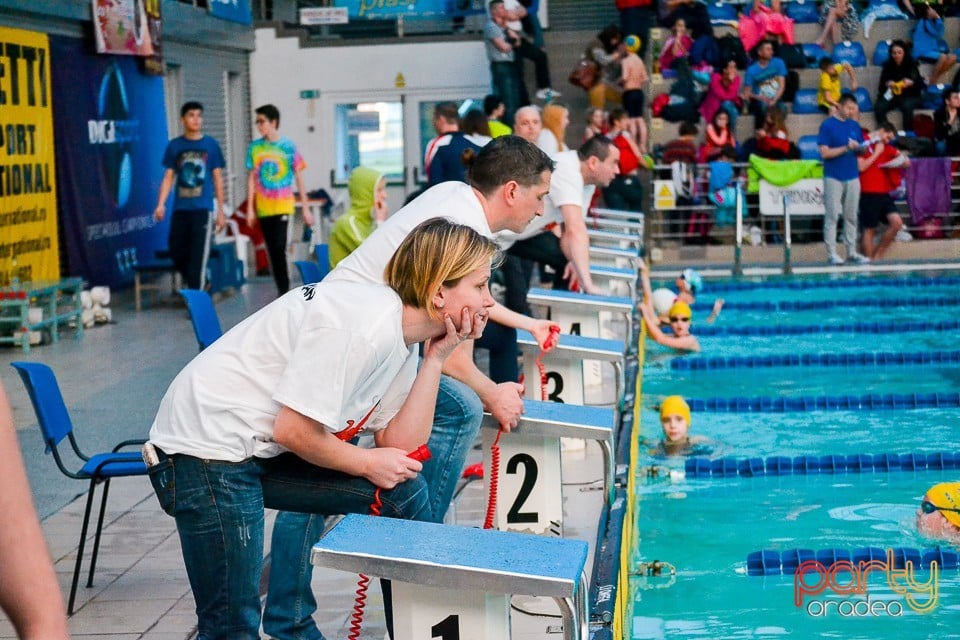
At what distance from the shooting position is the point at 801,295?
13844 millimetres

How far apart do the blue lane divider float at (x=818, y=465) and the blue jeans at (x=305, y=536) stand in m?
3.47

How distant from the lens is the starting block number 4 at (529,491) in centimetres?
513

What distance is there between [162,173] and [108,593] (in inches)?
492

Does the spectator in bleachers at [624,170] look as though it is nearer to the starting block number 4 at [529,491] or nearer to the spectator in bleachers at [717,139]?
the spectator in bleachers at [717,139]

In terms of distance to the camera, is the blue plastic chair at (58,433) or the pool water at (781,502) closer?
the blue plastic chair at (58,433)

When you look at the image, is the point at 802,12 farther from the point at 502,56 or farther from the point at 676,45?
the point at 502,56

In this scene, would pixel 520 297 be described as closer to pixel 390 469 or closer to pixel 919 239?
pixel 390 469

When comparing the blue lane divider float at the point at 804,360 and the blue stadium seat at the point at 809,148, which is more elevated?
the blue stadium seat at the point at 809,148

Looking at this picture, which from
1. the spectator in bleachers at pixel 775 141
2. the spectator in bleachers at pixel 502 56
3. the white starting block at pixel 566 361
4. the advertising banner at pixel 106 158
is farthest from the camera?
the spectator in bleachers at pixel 502 56

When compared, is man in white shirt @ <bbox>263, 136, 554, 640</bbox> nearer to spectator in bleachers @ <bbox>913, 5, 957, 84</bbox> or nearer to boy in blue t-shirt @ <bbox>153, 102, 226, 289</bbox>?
boy in blue t-shirt @ <bbox>153, 102, 226, 289</bbox>

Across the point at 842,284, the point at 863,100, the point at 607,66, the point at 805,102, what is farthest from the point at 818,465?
the point at 607,66

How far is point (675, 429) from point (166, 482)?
463cm

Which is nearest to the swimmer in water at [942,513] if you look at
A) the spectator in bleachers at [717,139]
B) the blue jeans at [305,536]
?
the blue jeans at [305,536]

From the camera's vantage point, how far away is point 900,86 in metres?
17.3
